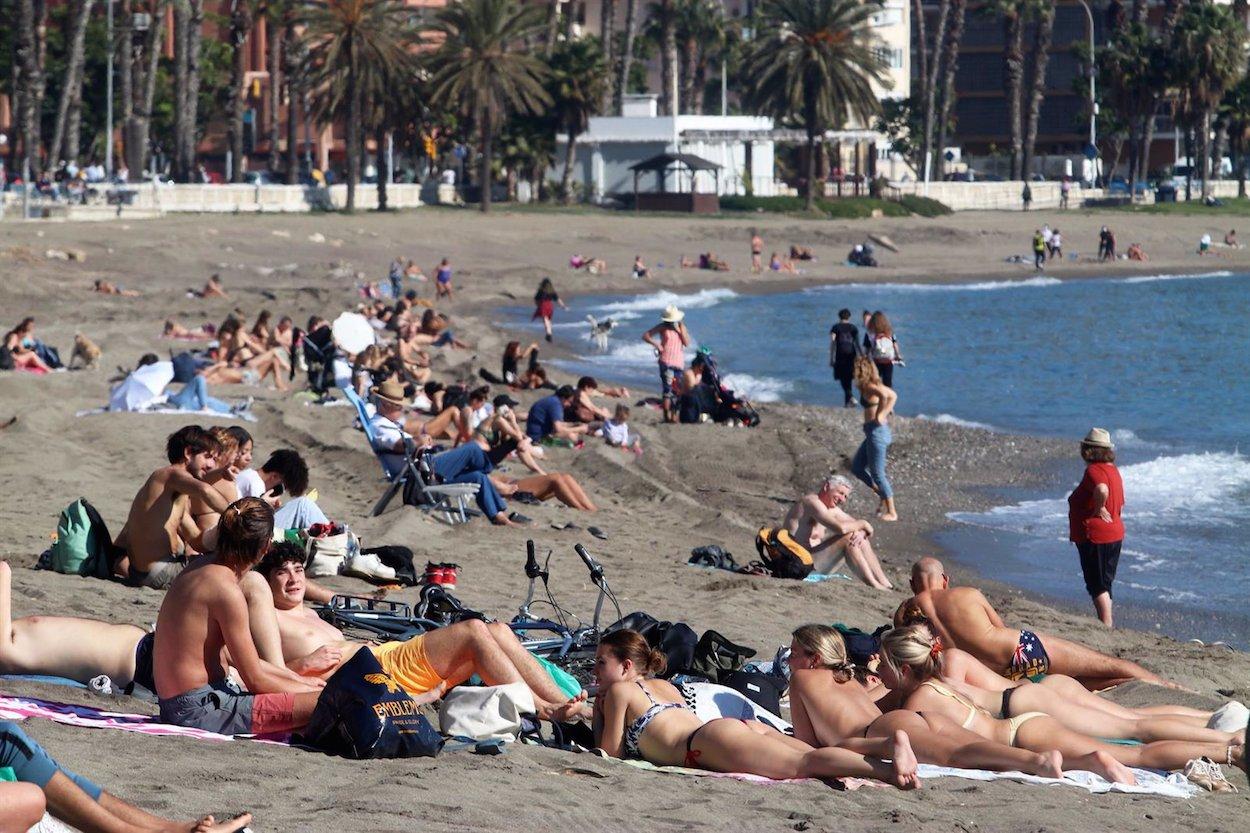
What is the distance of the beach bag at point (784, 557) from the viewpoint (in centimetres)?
1070

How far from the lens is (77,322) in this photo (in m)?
26.9

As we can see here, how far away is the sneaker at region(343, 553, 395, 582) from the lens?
30.7ft

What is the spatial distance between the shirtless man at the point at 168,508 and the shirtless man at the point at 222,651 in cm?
221

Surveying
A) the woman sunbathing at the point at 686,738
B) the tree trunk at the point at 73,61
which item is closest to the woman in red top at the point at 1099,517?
the woman sunbathing at the point at 686,738

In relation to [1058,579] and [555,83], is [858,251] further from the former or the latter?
[1058,579]

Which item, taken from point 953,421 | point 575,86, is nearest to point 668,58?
point 575,86

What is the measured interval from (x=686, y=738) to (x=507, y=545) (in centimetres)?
520

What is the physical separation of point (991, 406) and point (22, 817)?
21.7 metres

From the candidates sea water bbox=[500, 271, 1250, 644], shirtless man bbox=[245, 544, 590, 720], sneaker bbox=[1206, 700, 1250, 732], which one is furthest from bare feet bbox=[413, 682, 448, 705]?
sea water bbox=[500, 271, 1250, 644]

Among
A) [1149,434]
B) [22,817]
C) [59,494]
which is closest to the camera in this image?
[22,817]

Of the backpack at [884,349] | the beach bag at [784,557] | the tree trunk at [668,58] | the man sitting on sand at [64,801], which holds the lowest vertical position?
the beach bag at [784,557]

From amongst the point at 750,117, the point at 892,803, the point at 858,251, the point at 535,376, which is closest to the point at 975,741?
the point at 892,803

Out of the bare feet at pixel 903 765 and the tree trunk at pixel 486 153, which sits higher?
the tree trunk at pixel 486 153

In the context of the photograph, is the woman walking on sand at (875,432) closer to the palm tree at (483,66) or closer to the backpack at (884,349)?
the backpack at (884,349)
